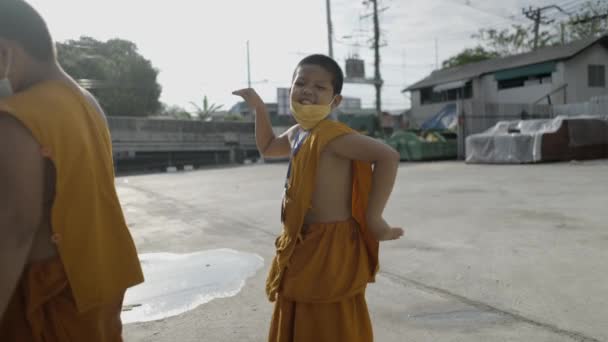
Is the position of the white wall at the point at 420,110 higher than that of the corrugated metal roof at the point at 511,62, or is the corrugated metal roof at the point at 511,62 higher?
the corrugated metal roof at the point at 511,62

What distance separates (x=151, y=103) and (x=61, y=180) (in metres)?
32.1

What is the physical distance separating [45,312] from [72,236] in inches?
8.4

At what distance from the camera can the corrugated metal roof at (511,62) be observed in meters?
20.5

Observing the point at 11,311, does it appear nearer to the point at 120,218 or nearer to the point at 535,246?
the point at 120,218

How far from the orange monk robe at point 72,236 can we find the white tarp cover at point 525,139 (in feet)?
44.8

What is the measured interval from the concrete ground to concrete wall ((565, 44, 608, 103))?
1609 centimetres

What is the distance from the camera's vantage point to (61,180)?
3.40 feet

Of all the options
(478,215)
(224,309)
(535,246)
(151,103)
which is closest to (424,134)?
(478,215)

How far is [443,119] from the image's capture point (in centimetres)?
2469

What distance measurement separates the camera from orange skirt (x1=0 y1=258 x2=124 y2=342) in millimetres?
1089

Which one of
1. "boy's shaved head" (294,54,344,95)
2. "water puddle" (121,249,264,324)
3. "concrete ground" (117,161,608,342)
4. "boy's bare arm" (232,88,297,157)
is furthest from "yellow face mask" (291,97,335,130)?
"water puddle" (121,249,264,324)

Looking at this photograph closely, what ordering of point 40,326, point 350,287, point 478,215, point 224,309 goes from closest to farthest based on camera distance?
point 40,326
point 350,287
point 224,309
point 478,215

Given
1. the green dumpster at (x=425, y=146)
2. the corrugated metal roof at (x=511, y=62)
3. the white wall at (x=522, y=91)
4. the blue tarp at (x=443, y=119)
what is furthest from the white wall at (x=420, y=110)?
the green dumpster at (x=425, y=146)

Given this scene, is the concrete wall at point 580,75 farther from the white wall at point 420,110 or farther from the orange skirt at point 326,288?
the orange skirt at point 326,288
